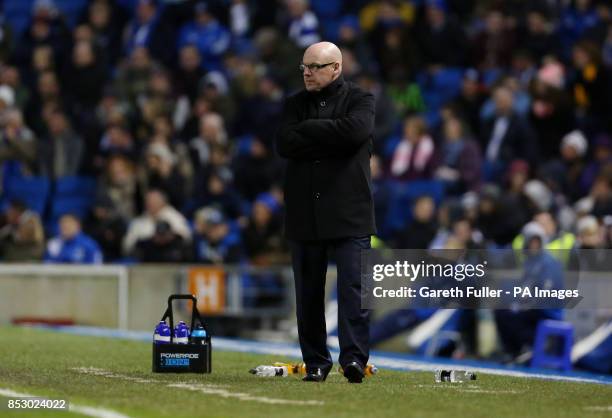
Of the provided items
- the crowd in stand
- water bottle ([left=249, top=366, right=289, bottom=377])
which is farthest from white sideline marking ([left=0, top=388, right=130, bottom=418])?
the crowd in stand

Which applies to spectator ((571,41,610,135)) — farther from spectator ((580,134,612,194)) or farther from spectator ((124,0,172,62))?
spectator ((124,0,172,62))

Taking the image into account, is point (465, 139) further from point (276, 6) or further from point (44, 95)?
point (44, 95)

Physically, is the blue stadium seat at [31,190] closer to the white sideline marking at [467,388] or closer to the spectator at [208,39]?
the spectator at [208,39]

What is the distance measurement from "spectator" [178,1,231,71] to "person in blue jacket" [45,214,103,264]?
4974mm

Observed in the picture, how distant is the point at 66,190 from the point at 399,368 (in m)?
10.9

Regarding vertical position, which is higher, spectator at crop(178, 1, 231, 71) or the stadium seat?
spectator at crop(178, 1, 231, 71)

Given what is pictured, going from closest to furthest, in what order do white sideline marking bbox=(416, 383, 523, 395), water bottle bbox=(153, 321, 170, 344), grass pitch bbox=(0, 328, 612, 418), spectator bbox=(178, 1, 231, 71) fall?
grass pitch bbox=(0, 328, 612, 418), white sideline marking bbox=(416, 383, 523, 395), water bottle bbox=(153, 321, 170, 344), spectator bbox=(178, 1, 231, 71)

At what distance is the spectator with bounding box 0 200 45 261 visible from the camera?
2033cm

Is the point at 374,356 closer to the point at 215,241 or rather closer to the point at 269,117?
the point at 215,241

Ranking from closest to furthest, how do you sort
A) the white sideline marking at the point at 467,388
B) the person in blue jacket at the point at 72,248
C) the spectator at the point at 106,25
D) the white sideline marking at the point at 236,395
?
the white sideline marking at the point at 236,395 → the white sideline marking at the point at 467,388 → the person in blue jacket at the point at 72,248 → the spectator at the point at 106,25

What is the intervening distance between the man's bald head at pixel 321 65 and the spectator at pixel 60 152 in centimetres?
1306

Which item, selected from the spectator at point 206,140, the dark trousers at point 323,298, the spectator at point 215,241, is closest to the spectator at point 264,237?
the spectator at point 215,241

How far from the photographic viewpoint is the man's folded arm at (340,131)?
386 inches

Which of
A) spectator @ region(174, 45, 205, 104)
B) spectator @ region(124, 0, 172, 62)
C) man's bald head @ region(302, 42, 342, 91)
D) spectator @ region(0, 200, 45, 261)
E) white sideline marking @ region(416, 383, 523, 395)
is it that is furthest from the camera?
spectator @ region(124, 0, 172, 62)
